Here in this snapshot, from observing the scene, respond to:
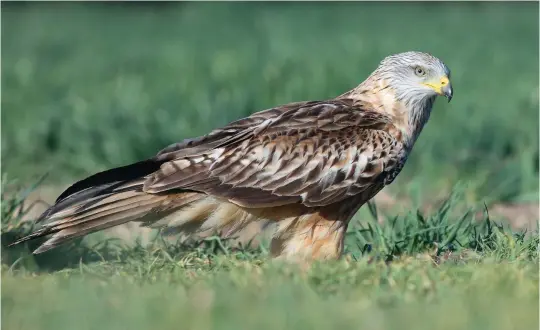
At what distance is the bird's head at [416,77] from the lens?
7125 mm

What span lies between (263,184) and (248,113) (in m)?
4.97

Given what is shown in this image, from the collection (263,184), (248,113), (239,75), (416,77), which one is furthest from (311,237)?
(239,75)

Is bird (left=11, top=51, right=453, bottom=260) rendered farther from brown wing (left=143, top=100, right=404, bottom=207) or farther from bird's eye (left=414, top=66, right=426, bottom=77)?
bird's eye (left=414, top=66, right=426, bottom=77)

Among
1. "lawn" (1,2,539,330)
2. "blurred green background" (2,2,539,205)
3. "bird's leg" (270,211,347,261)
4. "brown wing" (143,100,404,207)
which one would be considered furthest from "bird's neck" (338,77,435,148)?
"blurred green background" (2,2,539,205)

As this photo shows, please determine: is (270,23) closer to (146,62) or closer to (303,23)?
(303,23)

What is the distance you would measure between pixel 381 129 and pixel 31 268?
2365 mm

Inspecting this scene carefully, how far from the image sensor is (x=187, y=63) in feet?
51.0

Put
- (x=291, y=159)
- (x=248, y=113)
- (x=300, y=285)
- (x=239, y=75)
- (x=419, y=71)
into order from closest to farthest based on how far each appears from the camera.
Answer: (x=300, y=285), (x=291, y=159), (x=419, y=71), (x=248, y=113), (x=239, y=75)

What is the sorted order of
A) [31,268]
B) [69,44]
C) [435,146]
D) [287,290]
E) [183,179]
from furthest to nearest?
[69,44] → [435,146] → [31,268] → [183,179] → [287,290]

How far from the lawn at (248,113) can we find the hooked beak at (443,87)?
2.39 feet

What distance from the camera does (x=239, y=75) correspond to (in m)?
13.9

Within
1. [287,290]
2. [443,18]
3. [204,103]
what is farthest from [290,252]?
[443,18]

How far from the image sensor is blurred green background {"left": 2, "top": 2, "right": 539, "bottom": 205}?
35.3ft

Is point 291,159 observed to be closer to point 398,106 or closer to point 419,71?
point 398,106
